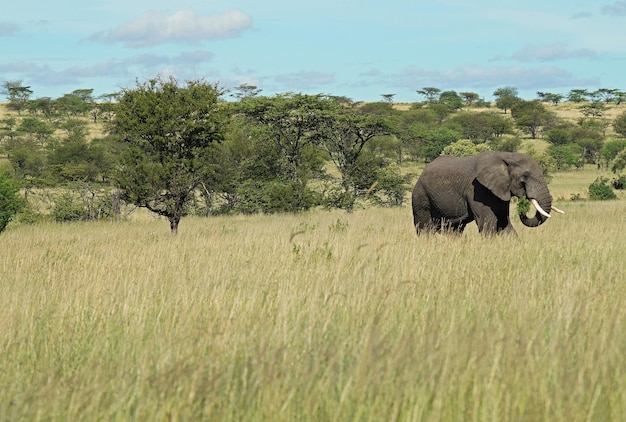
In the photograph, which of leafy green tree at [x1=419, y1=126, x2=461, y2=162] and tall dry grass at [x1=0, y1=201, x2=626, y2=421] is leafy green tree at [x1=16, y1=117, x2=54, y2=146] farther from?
tall dry grass at [x1=0, y1=201, x2=626, y2=421]

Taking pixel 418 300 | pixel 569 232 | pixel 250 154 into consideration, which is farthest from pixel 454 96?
pixel 418 300

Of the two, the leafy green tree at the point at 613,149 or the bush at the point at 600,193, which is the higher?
the leafy green tree at the point at 613,149

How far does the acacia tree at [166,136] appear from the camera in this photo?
16.4 meters

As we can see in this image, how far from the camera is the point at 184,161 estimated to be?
1664 centimetres

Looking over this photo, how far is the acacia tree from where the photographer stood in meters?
16.4

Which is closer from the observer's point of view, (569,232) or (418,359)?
(418,359)

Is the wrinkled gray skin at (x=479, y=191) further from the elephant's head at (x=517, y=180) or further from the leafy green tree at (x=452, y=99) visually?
the leafy green tree at (x=452, y=99)

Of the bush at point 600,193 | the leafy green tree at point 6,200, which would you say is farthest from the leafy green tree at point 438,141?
the leafy green tree at point 6,200

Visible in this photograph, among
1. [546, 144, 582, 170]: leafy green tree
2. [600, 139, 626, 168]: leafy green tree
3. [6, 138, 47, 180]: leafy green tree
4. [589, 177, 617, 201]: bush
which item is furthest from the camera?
[600, 139, 626, 168]: leafy green tree

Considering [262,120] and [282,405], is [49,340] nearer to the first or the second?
[282,405]

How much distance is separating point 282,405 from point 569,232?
9528 millimetres

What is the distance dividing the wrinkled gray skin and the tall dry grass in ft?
11.2

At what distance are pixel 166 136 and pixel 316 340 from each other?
13.3 meters

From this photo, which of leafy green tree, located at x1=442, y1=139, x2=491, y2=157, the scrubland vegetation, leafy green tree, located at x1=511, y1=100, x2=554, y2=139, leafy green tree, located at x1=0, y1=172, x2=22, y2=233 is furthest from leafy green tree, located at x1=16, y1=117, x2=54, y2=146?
the scrubland vegetation
